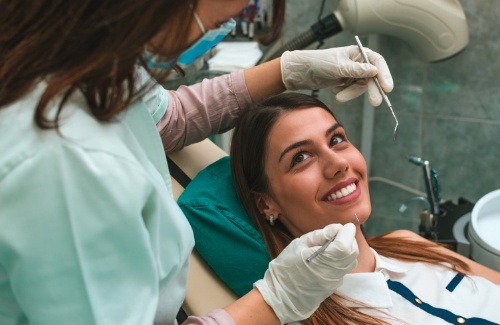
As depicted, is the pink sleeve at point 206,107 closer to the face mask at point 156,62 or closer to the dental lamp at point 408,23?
the dental lamp at point 408,23

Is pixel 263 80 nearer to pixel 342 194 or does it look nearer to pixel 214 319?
pixel 342 194

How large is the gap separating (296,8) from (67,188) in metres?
1.93

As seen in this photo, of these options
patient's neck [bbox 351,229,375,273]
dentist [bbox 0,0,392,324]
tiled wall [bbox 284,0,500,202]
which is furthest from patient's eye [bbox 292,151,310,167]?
tiled wall [bbox 284,0,500,202]

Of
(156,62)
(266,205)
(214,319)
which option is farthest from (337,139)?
(156,62)

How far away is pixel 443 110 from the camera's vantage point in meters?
2.43

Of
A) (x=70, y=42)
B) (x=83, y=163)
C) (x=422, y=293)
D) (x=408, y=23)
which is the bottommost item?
(x=422, y=293)

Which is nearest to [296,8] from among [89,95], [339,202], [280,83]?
[280,83]

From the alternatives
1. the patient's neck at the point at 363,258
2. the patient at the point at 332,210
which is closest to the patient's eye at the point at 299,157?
the patient at the point at 332,210

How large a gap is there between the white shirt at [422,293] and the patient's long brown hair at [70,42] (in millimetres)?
959

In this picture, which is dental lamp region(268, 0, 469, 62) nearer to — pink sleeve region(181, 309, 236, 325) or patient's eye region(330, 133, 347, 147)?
patient's eye region(330, 133, 347, 147)

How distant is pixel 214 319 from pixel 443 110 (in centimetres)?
181

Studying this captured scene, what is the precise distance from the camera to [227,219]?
141 centimetres

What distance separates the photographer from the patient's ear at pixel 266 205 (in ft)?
4.84

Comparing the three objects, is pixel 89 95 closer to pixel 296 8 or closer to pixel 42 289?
pixel 42 289
